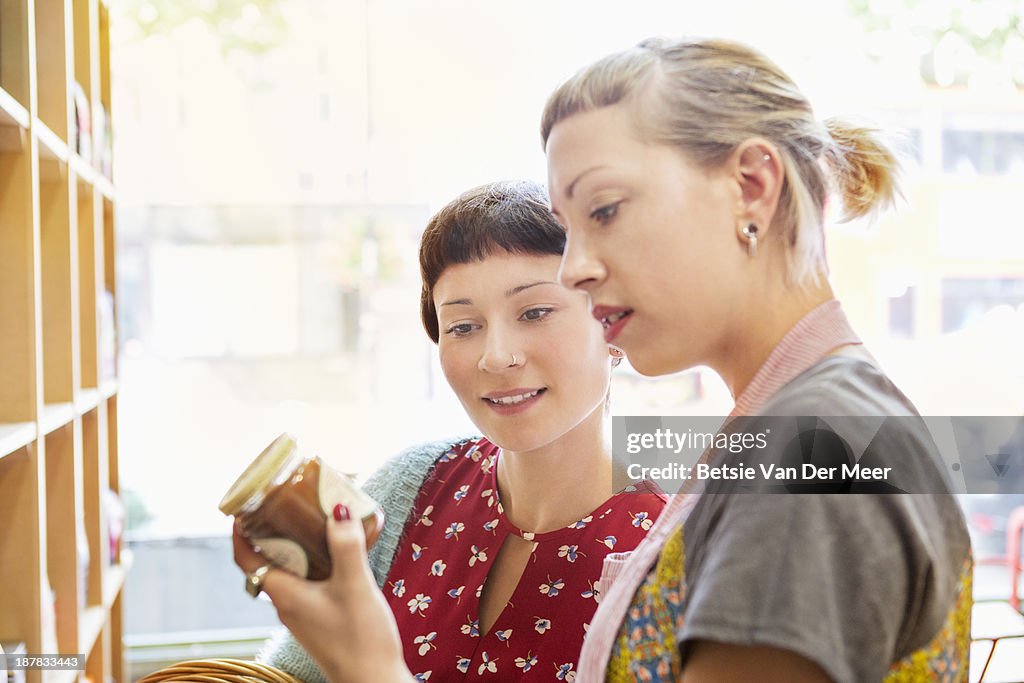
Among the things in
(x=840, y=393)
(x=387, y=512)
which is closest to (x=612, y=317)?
(x=840, y=393)

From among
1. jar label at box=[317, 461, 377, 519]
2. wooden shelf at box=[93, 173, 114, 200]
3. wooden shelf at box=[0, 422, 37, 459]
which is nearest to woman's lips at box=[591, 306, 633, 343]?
jar label at box=[317, 461, 377, 519]

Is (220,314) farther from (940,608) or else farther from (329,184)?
(940,608)

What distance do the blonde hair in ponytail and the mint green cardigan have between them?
728mm

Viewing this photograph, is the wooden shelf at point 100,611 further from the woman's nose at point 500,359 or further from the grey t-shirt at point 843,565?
the grey t-shirt at point 843,565

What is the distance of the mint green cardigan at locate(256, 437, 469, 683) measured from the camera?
1273 mm

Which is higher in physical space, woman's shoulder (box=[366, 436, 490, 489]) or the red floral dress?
woman's shoulder (box=[366, 436, 490, 489])

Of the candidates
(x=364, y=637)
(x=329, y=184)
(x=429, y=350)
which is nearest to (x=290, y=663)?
(x=364, y=637)

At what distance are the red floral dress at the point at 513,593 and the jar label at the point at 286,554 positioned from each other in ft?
1.38

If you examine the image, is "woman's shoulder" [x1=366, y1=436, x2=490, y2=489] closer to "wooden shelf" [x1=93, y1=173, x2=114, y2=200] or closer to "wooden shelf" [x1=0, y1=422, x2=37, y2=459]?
"wooden shelf" [x1=0, y1=422, x2=37, y2=459]

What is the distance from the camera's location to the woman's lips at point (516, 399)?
1.12 m

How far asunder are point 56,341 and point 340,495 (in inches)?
41.1

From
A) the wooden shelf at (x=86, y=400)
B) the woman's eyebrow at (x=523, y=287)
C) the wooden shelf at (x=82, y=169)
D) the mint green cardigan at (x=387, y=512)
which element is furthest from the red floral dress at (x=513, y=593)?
the wooden shelf at (x=82, y=169)

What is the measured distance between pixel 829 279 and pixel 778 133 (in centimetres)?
13

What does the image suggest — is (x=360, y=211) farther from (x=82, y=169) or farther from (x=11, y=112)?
(x=11, y=112)
